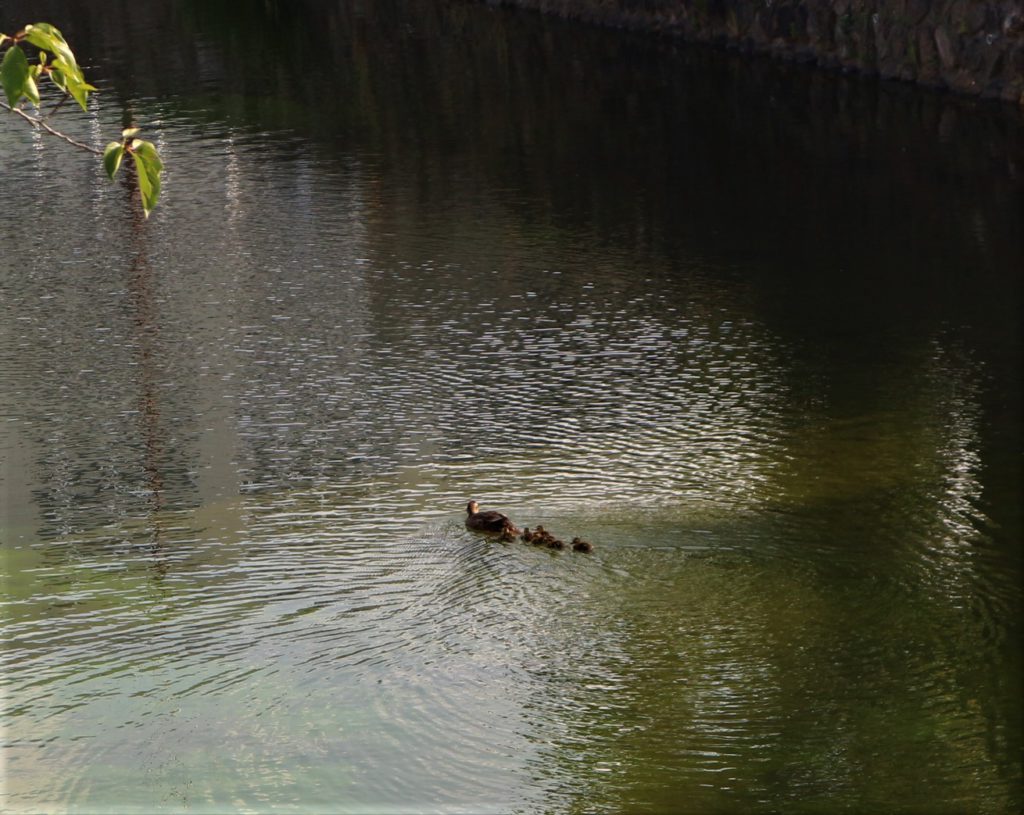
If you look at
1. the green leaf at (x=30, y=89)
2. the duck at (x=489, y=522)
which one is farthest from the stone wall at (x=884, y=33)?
the green leaf at (x=30, y=89)

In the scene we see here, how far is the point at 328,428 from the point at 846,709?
4112 millimetres

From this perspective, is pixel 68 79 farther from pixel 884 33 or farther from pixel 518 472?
pixel 884 33

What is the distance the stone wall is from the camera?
18.9 metres

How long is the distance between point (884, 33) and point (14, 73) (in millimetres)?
18438

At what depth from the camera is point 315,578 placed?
8070 mm

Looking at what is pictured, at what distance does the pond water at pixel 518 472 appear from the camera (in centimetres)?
668

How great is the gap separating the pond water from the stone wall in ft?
4.39

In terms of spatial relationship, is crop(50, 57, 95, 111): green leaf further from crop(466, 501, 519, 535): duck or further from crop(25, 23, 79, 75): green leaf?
crop(466, 501, 519, 535): duck

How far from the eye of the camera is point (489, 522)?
826 cm

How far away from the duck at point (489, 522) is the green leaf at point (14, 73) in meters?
4.91

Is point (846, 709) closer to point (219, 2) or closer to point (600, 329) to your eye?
point (600, 329)

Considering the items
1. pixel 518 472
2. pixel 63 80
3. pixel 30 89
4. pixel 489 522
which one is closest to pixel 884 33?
pixel 518 472

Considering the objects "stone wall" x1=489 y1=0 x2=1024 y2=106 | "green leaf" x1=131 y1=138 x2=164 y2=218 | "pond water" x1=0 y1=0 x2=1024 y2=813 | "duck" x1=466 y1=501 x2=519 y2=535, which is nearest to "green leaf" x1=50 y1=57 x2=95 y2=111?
"green leaf" x1=131 y1=138 x2=164 y2=218

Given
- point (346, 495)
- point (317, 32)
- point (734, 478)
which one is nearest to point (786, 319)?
point (734, 478)
